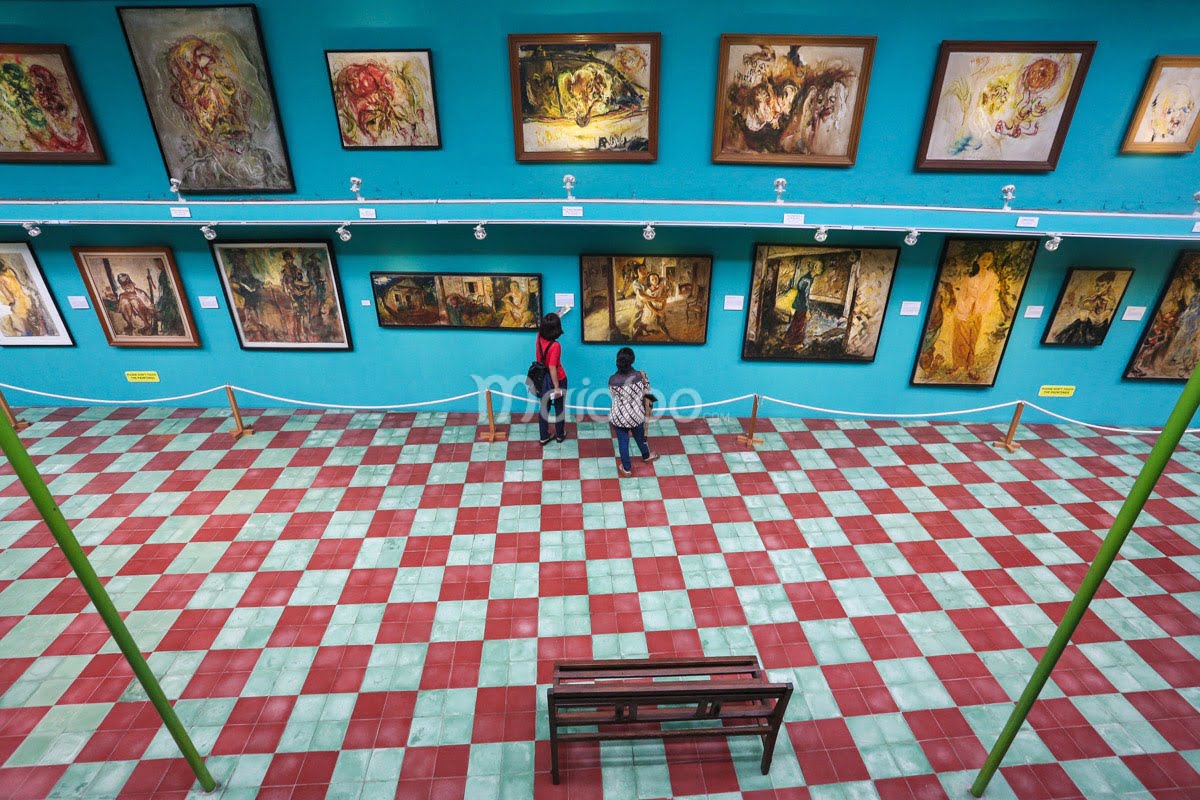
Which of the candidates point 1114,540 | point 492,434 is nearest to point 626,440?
point 492,434

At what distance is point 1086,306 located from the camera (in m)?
8.73

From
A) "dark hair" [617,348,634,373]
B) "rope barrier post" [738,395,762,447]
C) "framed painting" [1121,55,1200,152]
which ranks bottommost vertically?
"rope barrier post" [738,395,762,447]

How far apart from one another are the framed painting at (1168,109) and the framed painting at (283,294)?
11.5 m

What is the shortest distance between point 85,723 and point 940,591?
865 cm

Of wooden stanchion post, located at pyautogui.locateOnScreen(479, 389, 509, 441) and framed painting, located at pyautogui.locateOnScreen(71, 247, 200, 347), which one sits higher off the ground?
framed painting, located at pyautogui.locateOnScreen(71, 247, 200, 347)

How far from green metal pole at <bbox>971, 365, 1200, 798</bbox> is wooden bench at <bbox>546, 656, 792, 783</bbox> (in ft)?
5.22

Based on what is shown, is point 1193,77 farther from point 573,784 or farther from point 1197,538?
point 573,784

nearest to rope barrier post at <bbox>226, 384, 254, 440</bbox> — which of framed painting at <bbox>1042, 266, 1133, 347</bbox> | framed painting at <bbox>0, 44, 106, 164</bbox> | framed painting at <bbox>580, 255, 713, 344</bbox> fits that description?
framed painting at <bbox>0, 44, 106, 164</bbox>

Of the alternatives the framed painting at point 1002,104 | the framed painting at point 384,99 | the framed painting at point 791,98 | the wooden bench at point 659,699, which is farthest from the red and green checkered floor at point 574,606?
the framed painting at point 384,99

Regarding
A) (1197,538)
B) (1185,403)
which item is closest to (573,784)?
(1185,403)

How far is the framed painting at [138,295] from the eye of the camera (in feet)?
29.2

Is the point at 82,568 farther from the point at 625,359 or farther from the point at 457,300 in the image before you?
the point at 457,300

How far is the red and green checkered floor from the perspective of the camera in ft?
15.5

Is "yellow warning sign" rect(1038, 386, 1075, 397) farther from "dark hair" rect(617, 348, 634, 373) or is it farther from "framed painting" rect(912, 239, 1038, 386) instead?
"dark hair" rect(617, 348, 634, 373)
